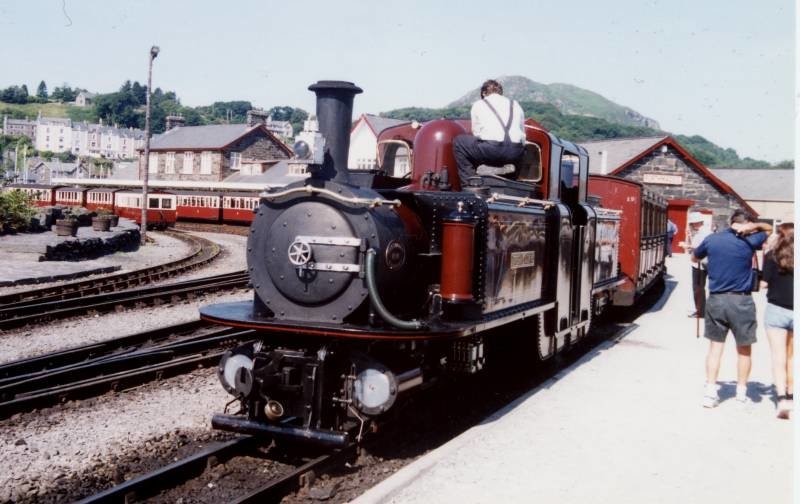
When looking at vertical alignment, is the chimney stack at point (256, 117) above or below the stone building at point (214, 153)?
above

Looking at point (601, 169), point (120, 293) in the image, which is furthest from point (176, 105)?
point (120, 293)

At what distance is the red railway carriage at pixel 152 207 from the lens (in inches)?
1626

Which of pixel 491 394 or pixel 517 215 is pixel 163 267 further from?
pixel 517 215

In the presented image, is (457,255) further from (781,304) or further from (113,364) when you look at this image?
(113,364)

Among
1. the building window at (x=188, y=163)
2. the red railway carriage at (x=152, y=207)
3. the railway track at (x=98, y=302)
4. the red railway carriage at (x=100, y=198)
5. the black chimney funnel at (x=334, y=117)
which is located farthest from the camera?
the building window at (x=188, y=163)

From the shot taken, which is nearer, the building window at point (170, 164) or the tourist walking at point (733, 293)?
the tourist walking at point (733, 293)

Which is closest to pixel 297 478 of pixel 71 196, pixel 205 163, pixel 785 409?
pixel 785 409

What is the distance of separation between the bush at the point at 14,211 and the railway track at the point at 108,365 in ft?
58.0

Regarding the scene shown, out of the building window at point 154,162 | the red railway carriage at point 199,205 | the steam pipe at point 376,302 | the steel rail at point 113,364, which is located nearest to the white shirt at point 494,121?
the steam pipe at point 376,302

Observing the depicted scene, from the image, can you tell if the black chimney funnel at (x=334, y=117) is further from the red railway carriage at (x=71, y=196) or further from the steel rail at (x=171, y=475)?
the red railway carriage at (x=71, y=196)

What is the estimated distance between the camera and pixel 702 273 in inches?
406

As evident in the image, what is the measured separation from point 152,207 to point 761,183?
37.3 m

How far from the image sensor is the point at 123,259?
74.6 feet

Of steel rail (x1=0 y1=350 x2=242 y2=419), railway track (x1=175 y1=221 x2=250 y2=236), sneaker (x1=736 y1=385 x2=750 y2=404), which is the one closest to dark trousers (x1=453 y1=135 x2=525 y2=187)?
sneaker (x1=736 y1=385 x2=750 y2=404)
